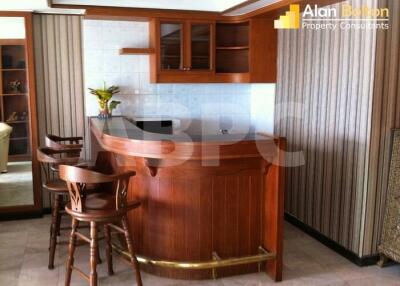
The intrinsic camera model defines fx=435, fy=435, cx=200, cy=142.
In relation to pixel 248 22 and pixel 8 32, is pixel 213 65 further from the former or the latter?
pixel 8 32

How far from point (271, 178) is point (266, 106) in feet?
6.35

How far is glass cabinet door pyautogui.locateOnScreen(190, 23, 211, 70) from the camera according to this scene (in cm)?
477

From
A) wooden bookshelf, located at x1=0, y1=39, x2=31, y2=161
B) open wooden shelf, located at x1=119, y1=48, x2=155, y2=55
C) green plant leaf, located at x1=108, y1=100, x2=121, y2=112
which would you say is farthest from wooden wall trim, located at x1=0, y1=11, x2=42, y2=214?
open wooden shelf, located at x1=119, y1=48, x2=155, y2=55

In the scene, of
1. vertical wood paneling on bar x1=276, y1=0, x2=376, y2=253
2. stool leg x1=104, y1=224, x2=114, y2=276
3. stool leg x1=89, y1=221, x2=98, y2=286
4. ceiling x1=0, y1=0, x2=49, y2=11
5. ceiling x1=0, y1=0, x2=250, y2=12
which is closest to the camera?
stool leg x1=89, y1=221, x2=98, y2=286

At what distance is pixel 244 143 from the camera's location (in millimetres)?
3025

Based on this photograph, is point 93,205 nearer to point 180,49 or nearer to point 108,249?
point 108,249

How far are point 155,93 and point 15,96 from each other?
1.51 metres

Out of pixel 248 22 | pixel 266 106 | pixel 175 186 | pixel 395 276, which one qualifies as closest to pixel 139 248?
pixel 175 186

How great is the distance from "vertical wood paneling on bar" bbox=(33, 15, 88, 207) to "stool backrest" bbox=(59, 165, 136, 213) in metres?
2.11

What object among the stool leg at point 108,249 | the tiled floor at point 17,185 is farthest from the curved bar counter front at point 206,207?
the tiled floor at point 17,185

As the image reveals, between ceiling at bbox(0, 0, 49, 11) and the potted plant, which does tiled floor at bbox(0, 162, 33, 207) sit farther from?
ceiling at bbox(0, 0, 49, 11)

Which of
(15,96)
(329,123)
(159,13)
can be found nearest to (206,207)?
(329,123)

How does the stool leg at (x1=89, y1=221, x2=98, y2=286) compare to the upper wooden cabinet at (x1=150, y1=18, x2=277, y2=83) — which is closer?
the stool leg at (x1=89, y1=221, x2=98, y2=286)

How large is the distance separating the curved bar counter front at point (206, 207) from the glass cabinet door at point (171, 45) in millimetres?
1536
